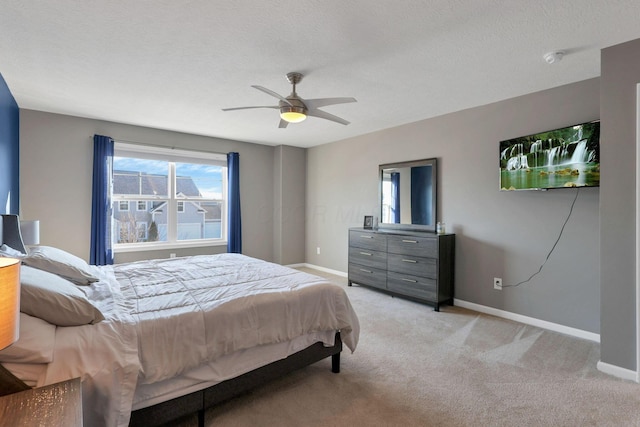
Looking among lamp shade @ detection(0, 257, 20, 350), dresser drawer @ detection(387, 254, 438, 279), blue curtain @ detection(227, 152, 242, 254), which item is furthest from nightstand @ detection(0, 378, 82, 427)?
blue curtain @ detection(227, 152, 242, 254)

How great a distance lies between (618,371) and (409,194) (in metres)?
2.79

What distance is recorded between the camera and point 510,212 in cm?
350

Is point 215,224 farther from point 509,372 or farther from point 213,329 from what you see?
point 509,372

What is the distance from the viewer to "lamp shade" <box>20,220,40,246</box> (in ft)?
9.94

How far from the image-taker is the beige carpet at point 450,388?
1.86 meters

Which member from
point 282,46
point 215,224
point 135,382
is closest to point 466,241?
point 282,46

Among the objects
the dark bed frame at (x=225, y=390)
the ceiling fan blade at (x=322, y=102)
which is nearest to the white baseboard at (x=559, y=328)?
the dark bed frame at (x=225, y=390)

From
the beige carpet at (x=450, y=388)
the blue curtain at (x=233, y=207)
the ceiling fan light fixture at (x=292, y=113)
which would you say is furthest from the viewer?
the blue curtain at (x=233, y=207)

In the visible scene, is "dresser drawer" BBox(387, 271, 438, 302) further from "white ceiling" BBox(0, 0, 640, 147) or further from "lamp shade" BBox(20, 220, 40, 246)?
"lamp shade" BBox(20, 220, 40, 246)

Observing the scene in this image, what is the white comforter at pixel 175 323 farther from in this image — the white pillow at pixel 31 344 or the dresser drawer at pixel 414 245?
the dresser drawer at pixel 414 245

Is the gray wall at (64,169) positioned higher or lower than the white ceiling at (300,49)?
lower

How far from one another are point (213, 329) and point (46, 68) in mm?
2859

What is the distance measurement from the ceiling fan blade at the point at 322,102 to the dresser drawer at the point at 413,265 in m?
2.27

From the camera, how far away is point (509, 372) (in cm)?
237
